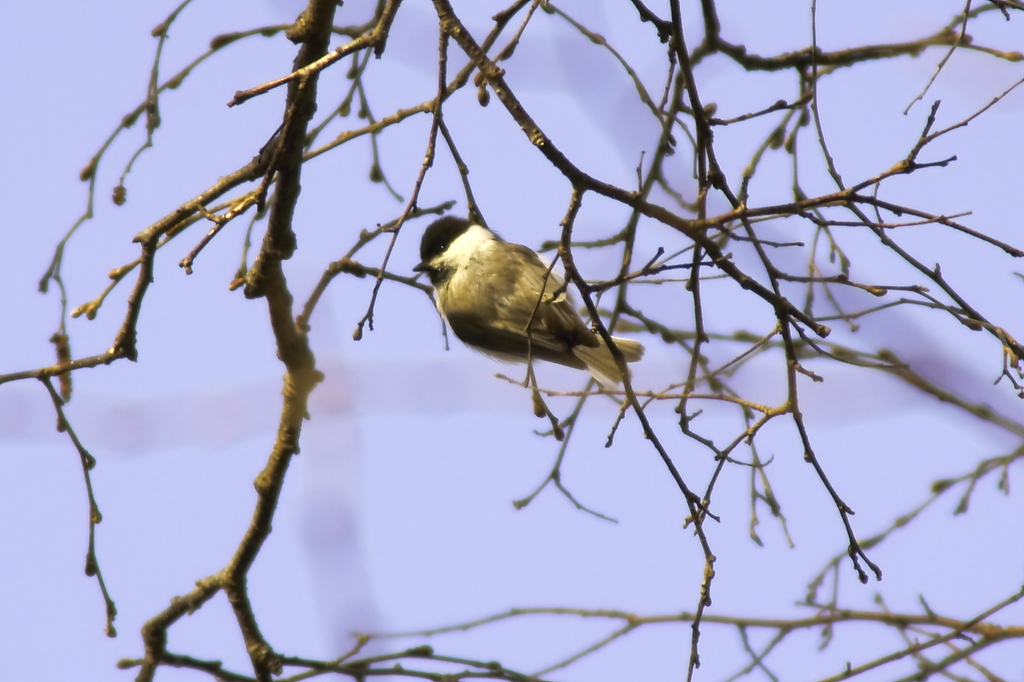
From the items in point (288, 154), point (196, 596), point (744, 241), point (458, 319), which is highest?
point (458, 319)

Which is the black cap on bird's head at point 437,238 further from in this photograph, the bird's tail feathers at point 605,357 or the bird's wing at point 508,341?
the bird's tail feathers at point 605,357

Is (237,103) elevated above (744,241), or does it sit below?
above

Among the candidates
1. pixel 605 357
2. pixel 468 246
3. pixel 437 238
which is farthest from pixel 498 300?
pixel 605 357

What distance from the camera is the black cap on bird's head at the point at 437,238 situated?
545cm

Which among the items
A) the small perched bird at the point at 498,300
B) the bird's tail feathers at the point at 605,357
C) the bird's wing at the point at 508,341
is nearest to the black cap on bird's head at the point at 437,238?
the small perched bird at the point at 498,300

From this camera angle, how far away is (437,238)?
18.0 feet

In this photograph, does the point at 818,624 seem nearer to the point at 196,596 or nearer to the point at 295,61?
the point at 196,596

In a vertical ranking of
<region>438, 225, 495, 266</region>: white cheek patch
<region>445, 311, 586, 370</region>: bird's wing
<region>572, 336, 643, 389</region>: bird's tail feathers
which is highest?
<region>438, 225, 495, 266</region>: white cheek patch

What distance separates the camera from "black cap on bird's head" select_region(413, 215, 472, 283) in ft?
17.9

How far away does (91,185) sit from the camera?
3695mm

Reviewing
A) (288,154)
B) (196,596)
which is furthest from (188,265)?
(196,596)

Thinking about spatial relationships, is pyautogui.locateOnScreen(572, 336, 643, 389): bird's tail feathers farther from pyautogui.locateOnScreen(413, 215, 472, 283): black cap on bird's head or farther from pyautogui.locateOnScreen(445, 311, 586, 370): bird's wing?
pyautogui.locateOnScreen(413, 215, 472, 283): black cap on bird's head

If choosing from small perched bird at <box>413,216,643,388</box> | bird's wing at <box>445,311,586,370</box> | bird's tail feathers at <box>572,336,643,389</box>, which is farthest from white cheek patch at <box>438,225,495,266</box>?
bird's tail feathers at <box>572,336,643,389</box>

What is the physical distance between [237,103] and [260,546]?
199 cm
